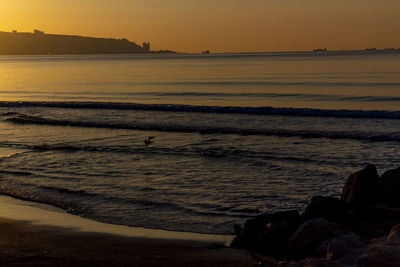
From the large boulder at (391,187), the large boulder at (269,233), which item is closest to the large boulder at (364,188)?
the large boulder at (391,187)

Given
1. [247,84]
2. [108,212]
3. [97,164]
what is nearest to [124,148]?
[97,164]

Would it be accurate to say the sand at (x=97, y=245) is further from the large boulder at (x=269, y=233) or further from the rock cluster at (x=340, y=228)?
the rock cluster at (x=340, y=228)

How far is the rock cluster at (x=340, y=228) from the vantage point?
5684 mm

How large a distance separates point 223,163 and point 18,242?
726 cm

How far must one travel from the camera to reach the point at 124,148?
16.5 m

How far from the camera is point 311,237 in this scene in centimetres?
655

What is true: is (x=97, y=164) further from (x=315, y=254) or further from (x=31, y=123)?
(x=31, y=123)

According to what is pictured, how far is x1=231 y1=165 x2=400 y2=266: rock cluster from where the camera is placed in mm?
5684

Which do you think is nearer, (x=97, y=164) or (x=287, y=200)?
(x=287, y=200)

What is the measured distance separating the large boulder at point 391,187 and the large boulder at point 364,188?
126 millimetres

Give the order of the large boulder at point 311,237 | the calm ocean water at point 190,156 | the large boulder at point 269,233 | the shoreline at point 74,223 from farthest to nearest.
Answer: the calm ocean water at point 190,156 < the shoreline at point 74,223 < the large boulder at point 269,233 < the large boulder at point 311,237

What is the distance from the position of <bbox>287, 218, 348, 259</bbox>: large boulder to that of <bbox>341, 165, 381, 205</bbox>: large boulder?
1595 millimetres

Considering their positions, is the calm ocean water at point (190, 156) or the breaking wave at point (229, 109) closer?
the calm ocean water at point (190, 156)

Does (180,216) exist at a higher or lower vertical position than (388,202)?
lower
